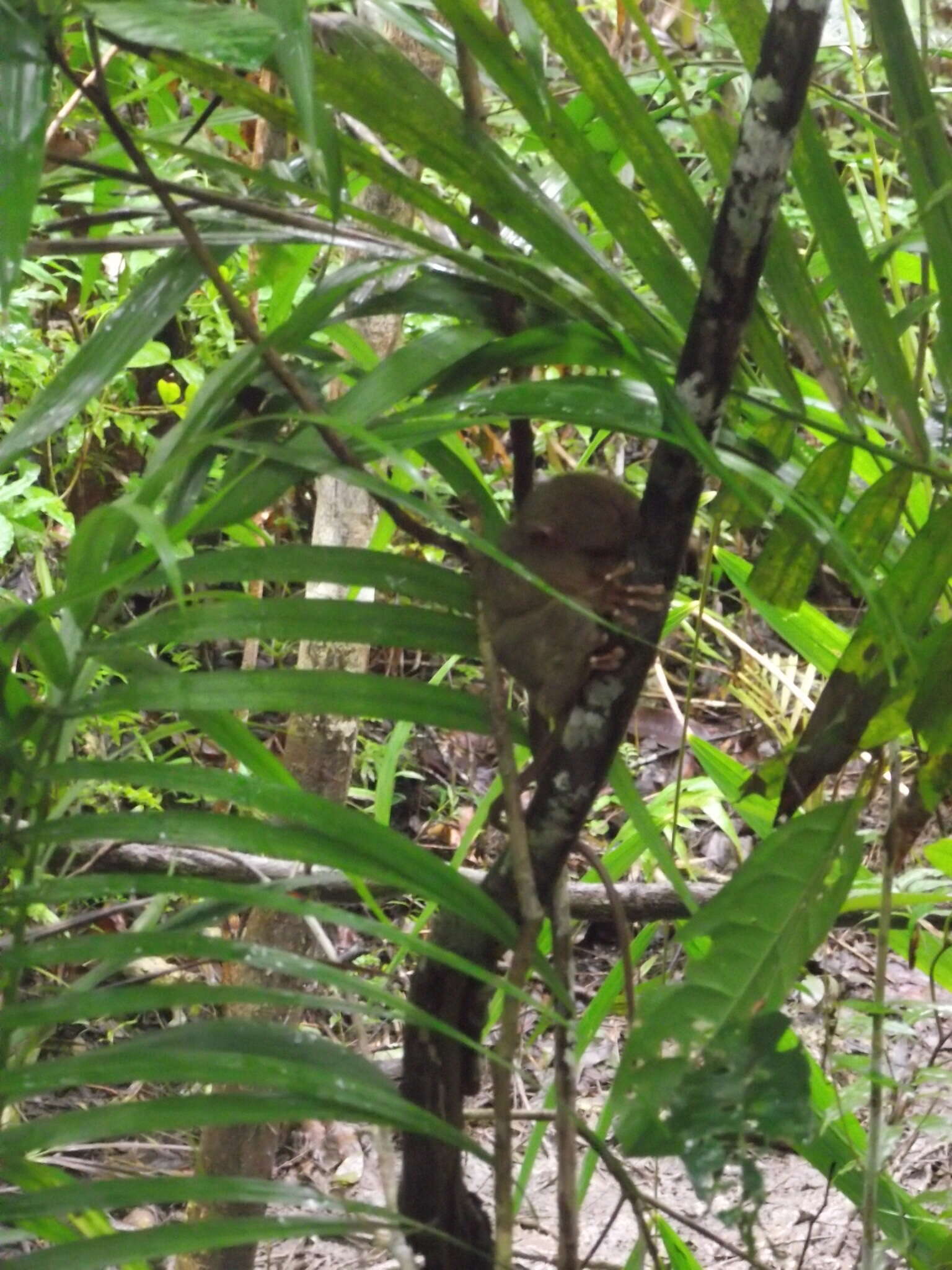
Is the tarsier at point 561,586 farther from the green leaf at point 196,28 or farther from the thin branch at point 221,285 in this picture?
the green leaf at point 196,28

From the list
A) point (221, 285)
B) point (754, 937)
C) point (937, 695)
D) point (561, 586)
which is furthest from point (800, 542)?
point (221, 285)

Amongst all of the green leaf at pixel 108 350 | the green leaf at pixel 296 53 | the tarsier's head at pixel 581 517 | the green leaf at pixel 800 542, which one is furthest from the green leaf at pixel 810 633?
the green leaf at pixel 296 53

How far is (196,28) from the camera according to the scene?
0.81m

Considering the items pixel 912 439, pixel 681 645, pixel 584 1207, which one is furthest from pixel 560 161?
pixel 681 645

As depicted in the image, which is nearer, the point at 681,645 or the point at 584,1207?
the point at 584,1207

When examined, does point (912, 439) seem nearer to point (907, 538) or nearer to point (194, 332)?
point (907, 538)

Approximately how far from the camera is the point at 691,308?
1313mm

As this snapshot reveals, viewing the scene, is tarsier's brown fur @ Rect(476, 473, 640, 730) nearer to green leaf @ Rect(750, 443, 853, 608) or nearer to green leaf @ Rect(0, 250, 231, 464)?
green leaf @ Rect(750, 443, 853, 608)

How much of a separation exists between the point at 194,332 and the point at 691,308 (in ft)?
11.1

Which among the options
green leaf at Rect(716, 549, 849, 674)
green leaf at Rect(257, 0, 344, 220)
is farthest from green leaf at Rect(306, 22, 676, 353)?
green leaf at Rect(716, 549, 849, 674)

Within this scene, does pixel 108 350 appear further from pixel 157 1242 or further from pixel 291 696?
pixel 157 1242

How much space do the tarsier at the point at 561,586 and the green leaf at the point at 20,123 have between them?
23.2 inches

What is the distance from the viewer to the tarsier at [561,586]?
1.38m

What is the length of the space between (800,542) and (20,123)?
844mm
